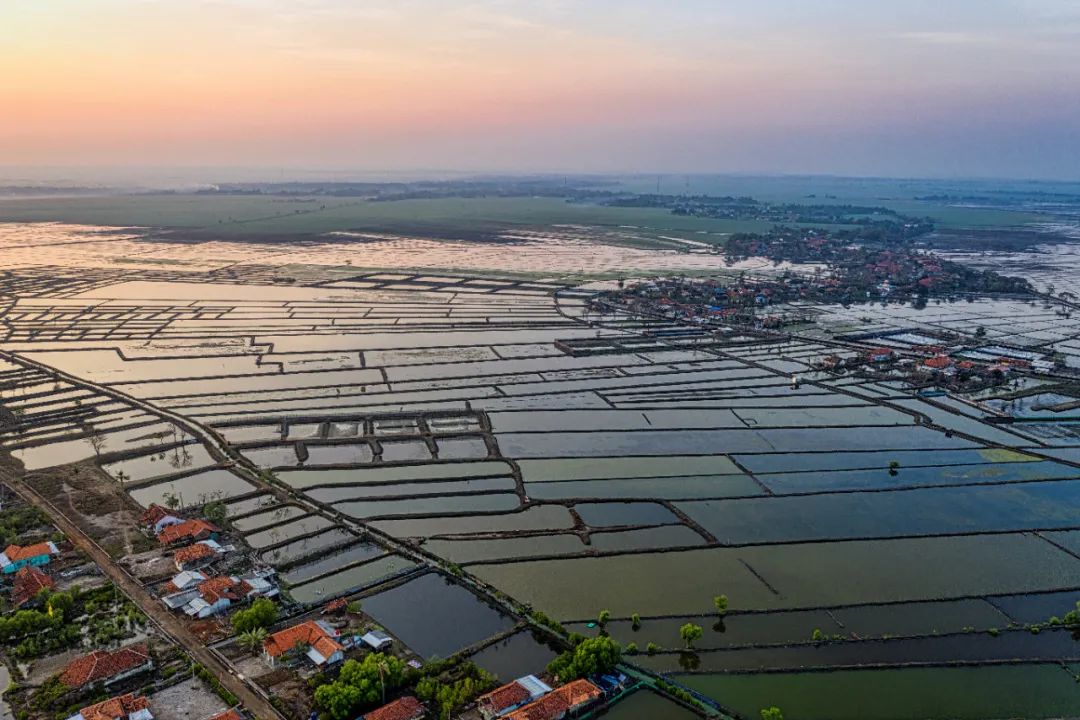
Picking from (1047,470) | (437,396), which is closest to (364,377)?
(437,396)

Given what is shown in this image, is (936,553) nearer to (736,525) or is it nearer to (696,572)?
(736,525)

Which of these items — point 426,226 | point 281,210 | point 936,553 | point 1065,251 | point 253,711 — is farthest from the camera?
point 281,210

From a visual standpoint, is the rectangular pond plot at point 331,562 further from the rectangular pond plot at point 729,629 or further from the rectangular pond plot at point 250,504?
the rectangular pond plot at point 729,629

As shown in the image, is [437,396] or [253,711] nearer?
[253,711]

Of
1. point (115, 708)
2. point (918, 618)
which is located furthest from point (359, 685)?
point (918, 618)

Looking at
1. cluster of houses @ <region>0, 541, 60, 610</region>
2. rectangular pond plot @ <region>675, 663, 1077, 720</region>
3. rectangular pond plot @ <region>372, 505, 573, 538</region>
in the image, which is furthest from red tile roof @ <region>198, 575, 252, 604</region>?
rectangular pond plot @ <region>675, 663, 1077, 720</region>

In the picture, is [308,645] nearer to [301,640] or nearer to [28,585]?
[301,640]
